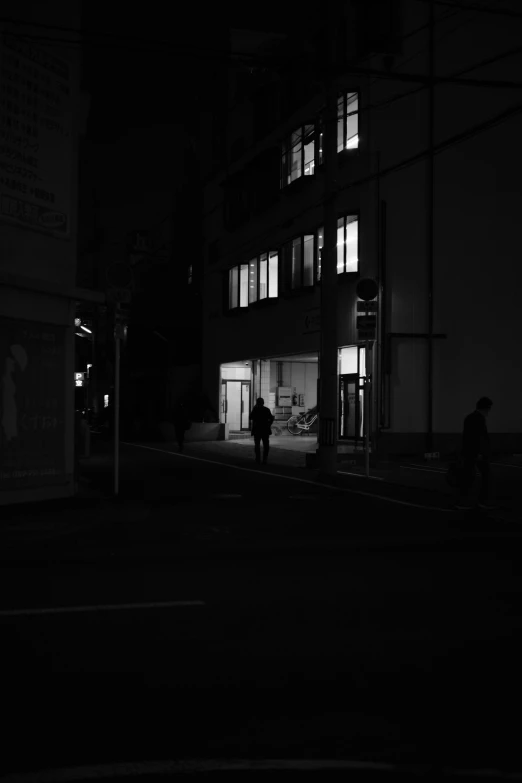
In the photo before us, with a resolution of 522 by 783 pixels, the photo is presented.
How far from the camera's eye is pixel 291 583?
8.02m

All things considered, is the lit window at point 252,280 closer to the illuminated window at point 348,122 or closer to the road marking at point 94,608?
the illuminated window at point 348,122

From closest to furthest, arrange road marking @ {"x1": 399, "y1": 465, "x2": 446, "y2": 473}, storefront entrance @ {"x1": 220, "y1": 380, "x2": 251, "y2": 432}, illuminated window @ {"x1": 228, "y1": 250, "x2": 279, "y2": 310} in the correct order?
road marking @ {"x1": 399, "y1": 465, "x2": 446, "y2": 473} → illuminated window @ {"x1": 228, "y1": 250, "x2": 279, "y2": 310} → storefront entrance @ {"x1": 220, "y1": 380, "x2": 251, "y2": 432}

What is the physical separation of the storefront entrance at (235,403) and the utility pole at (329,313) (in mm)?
21602

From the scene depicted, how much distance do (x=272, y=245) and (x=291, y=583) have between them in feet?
92.0

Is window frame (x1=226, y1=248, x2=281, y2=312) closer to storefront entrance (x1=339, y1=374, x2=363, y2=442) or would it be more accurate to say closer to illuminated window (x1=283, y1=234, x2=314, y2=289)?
illuminated window (x1=283, y1=234, x2=314, y2=289)

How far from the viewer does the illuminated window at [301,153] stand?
30347 millimetres

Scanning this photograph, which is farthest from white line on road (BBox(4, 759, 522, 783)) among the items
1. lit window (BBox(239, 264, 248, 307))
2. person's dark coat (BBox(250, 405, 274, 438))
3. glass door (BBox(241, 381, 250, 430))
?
glass door (BBox(241, 381, 250, 430))

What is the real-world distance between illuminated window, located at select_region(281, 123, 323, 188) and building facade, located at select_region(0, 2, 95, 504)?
17.4m

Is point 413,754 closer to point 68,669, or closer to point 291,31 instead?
point 68,669

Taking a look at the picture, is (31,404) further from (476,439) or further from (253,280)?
(253,280)

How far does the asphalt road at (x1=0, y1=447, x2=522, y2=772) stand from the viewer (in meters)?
4.14

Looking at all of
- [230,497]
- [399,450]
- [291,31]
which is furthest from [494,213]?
[230,497]

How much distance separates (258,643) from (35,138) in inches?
393

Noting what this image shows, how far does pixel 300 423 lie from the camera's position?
3666cm
